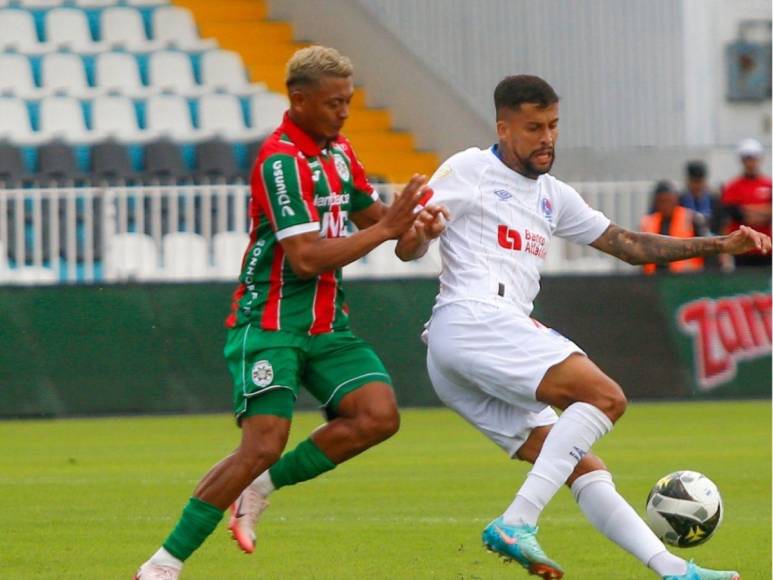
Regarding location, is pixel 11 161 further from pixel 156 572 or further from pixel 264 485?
pixel 156 572

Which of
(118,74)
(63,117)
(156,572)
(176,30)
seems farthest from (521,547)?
(176,30)

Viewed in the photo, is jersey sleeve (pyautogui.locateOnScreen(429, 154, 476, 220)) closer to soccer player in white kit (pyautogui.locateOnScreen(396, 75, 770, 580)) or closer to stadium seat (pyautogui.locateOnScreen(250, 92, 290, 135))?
soccer player in white kit (pyautogui.locateOnScreen(396, 75, 770, 580))

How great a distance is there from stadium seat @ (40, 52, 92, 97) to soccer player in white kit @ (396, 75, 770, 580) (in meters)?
13.9

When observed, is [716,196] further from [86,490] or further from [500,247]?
[500,247]

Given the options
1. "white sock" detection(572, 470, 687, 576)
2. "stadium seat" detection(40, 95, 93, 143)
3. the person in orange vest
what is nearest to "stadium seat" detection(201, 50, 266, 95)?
"stadium seat" detection(40, 95, 93, 143)

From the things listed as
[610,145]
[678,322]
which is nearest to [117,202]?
[678,322]

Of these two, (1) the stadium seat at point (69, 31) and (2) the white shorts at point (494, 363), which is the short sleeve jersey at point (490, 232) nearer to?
(2) the white shorts at point (494, 363)

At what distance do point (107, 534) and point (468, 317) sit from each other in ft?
9.27

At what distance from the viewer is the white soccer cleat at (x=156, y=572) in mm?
7398

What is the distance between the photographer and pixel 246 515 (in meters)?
7.96

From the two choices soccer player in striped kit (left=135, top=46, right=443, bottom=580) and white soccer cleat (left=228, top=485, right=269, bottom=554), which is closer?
soccer player in striped kit (left=135, top=46, right=443, bottom=580)

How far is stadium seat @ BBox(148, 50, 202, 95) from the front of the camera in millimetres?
21766

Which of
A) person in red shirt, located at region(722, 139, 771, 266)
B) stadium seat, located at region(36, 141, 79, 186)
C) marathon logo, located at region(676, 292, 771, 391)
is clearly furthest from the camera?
stadium seat, located at region(36, 141, 79, 186)

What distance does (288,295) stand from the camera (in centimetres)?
767
